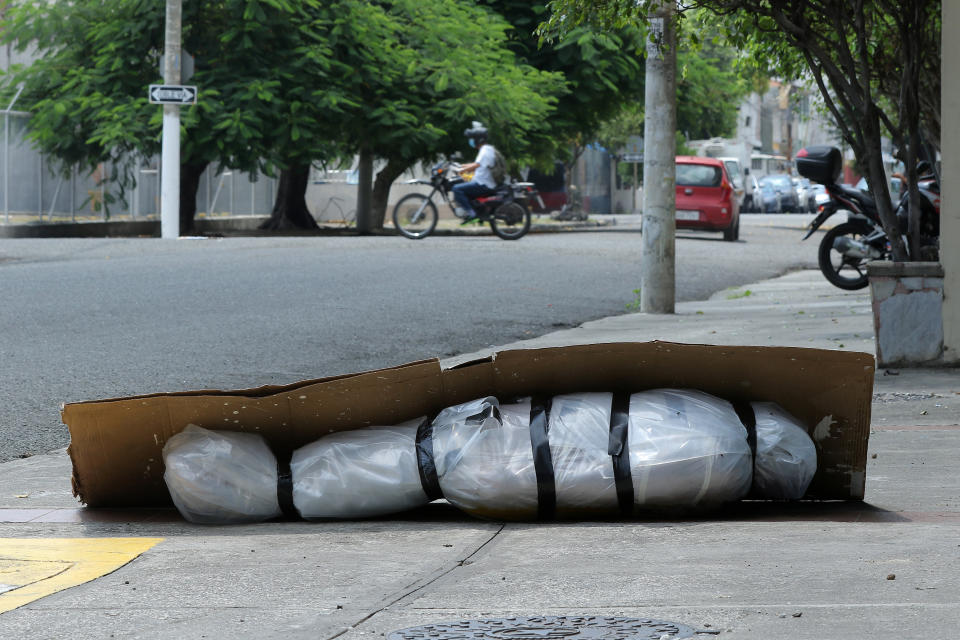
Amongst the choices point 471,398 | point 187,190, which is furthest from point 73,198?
point 471,398

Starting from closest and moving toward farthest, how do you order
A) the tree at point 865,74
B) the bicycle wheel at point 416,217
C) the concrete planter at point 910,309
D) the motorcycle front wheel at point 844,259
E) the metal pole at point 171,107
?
the concrete planter at point 910,309
the tree at point 865,74
the motorcycle front wheel at point 844,259
the bicycle wheel at point 416,217
the metal pole at point 171,107

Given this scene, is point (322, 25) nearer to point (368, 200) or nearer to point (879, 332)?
point (368, 200)

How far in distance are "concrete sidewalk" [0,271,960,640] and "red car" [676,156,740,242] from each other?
2241 cm

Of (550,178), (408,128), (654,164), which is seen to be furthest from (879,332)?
(550,178)

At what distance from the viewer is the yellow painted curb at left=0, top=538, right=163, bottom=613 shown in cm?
435

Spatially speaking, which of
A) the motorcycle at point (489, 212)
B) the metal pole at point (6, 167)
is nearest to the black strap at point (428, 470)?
the motorcycle at point (489, 212)

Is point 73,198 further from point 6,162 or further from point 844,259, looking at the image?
point 844,259

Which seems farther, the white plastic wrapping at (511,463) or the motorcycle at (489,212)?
the motorcycle at (489,212)

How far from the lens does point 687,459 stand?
17.1ft

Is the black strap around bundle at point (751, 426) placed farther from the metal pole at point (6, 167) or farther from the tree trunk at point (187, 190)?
the tree trunk at point (187, 190)

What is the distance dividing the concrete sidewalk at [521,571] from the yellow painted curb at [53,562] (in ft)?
0.15

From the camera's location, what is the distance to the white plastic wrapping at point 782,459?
5.41 meters

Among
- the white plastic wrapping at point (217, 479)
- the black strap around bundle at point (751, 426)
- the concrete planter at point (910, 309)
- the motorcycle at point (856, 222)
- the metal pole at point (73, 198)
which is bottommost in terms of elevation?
the white plastic wrapping at point (217, 479)

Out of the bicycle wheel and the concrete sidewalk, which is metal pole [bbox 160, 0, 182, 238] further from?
A: the concrete sidewalk
